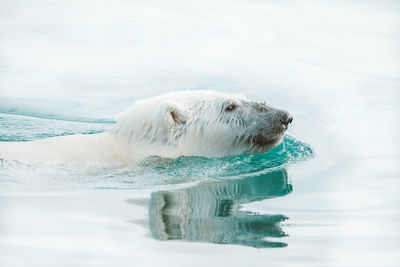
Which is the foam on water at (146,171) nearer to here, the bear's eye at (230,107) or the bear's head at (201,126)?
the bear's head at (201,126)

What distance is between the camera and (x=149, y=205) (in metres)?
6.46

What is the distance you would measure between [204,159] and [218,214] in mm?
1672

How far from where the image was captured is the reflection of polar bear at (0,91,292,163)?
7555 millimetres

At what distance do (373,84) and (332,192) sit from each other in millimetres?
5773

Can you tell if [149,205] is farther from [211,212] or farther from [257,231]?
[257,231]

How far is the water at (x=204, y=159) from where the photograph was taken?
5523 mm

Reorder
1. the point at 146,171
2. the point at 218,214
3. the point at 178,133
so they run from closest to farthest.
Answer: the point at 218,214
the point at 146,171
the point at 178,133

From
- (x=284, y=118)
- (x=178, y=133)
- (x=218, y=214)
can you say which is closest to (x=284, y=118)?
(x=284, y=118)

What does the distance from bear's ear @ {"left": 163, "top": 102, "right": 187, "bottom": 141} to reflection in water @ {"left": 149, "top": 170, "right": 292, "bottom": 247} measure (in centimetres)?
73

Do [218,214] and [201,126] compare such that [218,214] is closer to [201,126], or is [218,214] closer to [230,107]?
[201,126]

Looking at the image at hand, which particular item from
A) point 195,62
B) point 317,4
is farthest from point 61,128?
point 317,4

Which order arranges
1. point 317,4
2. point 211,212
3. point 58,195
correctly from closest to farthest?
point 211,212 → point 58,195 → point 317,4

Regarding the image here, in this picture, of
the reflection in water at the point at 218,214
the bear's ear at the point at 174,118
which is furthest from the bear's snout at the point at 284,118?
the bear's ear at the point at 174,118

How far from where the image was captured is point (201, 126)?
770 cm
